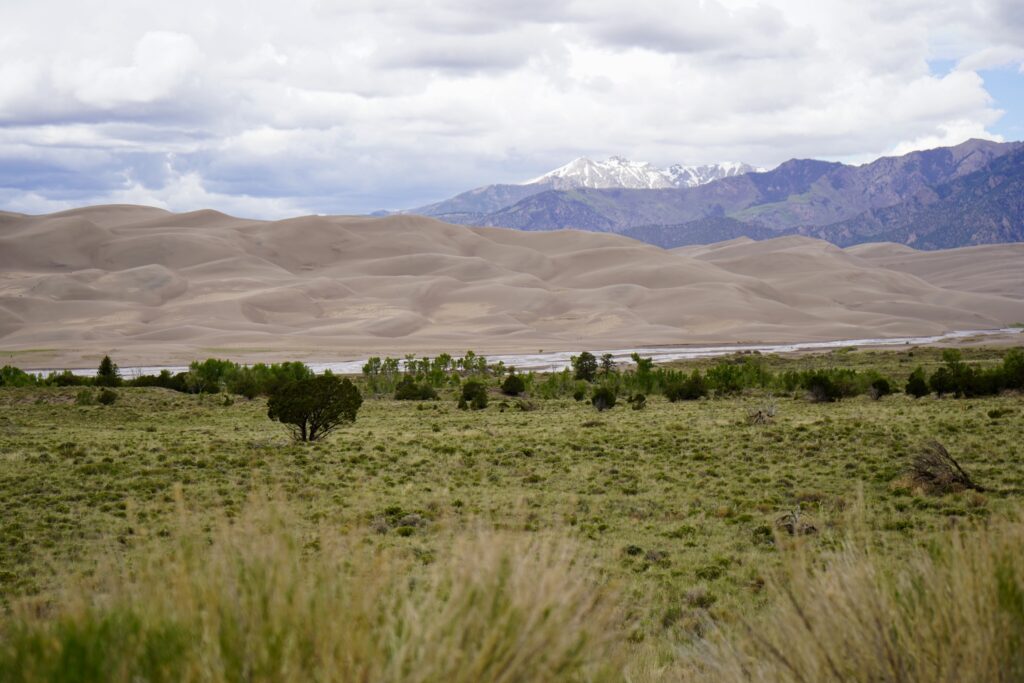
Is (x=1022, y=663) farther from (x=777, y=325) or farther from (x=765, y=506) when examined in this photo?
(x=777, y=325)

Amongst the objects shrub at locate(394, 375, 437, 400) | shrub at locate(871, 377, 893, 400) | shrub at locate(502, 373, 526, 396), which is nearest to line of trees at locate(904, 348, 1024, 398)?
shrub at locate(871, 377, 893, 400)

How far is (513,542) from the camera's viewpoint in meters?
4.54

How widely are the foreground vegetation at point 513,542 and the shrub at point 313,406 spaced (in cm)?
78

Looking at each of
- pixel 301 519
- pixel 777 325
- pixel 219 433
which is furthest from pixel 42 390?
pixel 777 325

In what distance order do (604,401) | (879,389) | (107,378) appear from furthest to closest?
(107,378)
(879,389)
(604,401)

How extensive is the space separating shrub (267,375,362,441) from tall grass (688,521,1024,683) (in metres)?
22.5

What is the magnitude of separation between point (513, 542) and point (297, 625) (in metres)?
1.23

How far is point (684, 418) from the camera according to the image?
31859mm

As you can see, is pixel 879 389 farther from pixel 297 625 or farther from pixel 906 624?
pixel 297 625

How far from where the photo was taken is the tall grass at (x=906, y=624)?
4492 millimetres

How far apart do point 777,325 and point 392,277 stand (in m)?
72.5

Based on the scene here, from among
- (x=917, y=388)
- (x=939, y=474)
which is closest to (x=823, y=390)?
(x=917, y=388)

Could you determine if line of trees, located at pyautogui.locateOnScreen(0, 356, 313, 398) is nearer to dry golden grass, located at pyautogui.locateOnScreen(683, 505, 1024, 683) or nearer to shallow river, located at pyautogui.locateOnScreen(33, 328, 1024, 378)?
shallow river, located at pyautogui.locateOnScreen(33, 328, 1024, 378)

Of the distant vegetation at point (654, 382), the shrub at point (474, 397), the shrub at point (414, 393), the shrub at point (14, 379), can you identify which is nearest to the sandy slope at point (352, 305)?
the shrub at point (14, 379)
